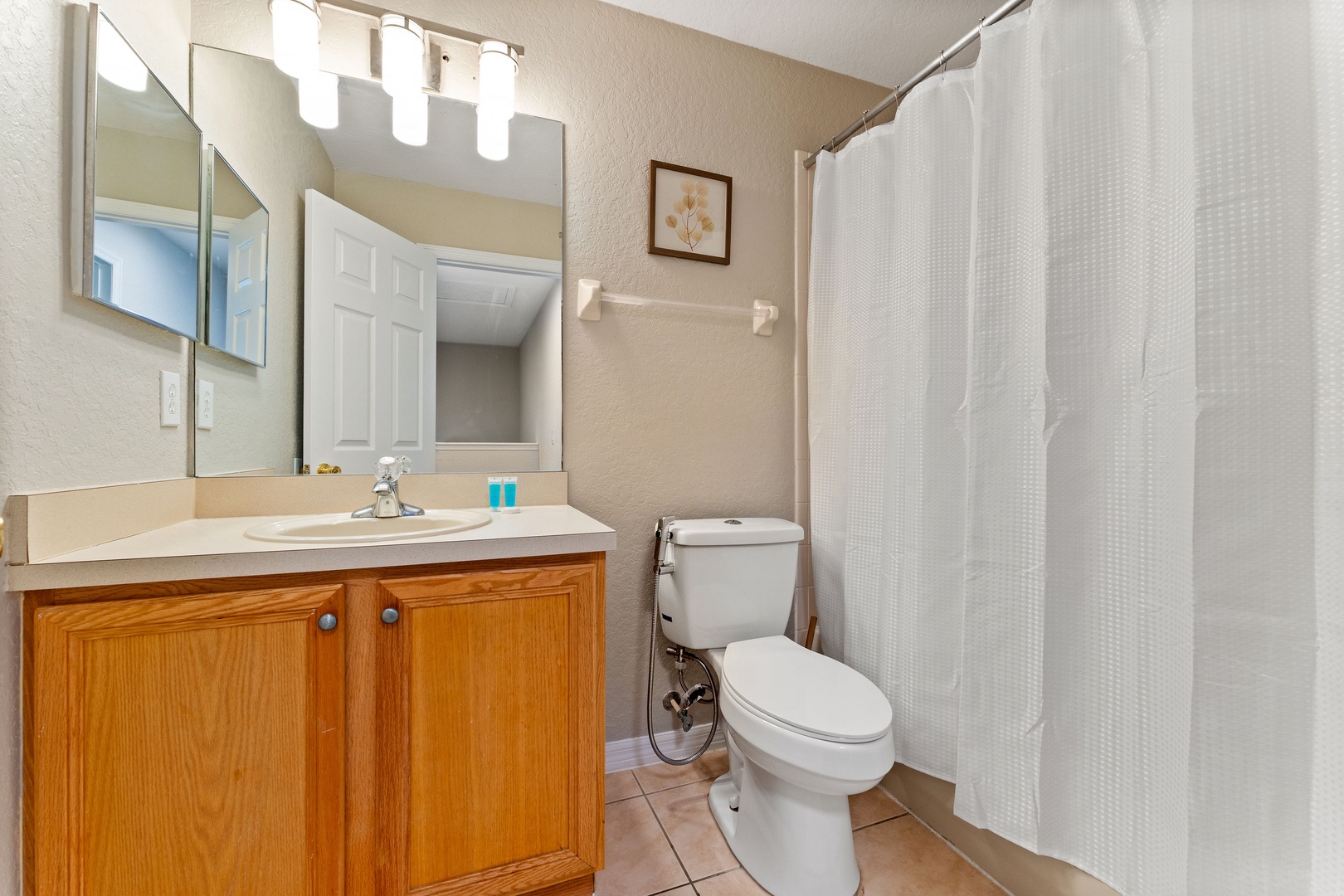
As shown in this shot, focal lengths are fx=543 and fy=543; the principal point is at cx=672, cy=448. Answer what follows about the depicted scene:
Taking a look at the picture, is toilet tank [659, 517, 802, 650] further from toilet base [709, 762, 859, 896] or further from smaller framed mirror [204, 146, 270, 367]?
smaller framed mirror [204, 146, 270, 367]

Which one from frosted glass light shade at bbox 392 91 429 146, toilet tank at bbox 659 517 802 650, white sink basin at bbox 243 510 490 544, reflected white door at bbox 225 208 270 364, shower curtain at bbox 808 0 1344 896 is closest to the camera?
shower curtain at bbox 808 0 1344 896

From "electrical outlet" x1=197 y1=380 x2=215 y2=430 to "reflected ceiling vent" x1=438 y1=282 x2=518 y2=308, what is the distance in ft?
1.88

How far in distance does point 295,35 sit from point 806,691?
196 cm

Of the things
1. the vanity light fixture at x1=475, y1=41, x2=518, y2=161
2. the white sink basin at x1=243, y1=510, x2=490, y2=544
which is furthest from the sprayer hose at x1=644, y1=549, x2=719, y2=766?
the vanity light fixture at x1=475, y1=41, x2=518, y2=161

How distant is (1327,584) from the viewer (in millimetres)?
705

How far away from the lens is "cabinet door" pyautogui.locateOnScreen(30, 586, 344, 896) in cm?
79

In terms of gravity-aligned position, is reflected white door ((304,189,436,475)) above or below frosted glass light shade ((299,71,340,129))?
below

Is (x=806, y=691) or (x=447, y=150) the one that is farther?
(x=447, y=150)

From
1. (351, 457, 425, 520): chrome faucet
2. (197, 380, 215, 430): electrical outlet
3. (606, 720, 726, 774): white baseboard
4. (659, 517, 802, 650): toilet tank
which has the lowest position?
(606, 720, 726, 774): white baseboard

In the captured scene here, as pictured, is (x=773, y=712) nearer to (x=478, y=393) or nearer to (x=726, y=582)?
(x=726, y=582)

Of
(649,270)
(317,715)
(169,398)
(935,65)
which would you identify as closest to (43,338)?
(169,398)

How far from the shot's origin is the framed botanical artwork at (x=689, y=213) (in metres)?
1.71

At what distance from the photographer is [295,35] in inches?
51.4

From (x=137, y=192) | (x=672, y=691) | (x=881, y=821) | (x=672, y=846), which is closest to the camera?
(x=137, y=192)
